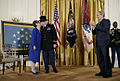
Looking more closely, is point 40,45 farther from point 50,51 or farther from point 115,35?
point 115,35

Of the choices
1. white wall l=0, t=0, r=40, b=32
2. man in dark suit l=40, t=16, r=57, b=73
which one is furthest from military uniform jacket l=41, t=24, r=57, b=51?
white wall l=0, t=0, r=40, b=32

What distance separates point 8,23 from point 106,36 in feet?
9.55

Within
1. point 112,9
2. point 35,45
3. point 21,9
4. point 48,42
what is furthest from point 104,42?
point 21,9

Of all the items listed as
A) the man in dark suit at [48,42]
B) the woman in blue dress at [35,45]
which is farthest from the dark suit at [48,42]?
the woman in blue dress at [35,45]

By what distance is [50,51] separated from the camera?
3756 mm

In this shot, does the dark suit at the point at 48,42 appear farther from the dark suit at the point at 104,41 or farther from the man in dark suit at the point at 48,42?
the dark suit at the point at 104,41

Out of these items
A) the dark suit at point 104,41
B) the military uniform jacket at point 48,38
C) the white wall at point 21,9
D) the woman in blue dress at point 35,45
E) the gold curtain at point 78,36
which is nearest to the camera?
the dark suit at point 104,41

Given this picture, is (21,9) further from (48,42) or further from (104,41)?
(104,41)

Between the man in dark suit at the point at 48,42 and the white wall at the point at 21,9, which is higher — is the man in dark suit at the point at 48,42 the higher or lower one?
the lower one

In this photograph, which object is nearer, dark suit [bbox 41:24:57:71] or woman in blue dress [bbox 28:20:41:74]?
woman in blue dress [bbox 28:20:41:74]

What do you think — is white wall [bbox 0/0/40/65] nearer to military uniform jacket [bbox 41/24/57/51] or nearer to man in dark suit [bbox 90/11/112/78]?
military uniform jacket [bbox 41/24/57/51]

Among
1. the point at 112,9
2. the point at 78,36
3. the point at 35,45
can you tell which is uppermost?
the point at 112,9

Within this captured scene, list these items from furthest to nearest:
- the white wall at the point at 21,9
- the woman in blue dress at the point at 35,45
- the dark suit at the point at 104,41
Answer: the white wall at the point at 21,9 → the woman in blue dress at the point at 35,45 → the dark suit at the point at 104,41

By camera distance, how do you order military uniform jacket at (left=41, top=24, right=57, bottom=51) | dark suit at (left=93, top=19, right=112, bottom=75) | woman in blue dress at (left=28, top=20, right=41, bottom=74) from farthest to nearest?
military uniform jacket at (left=41, top=24, right=57, bottom=51) → woman in blue dress at (left=28, top=20, right=41, bottom=74) → dark suit at (left=93, top=19, right=112, bottom=75)
